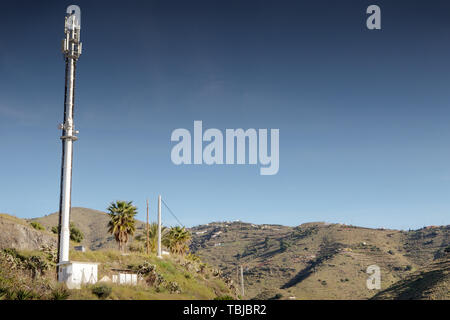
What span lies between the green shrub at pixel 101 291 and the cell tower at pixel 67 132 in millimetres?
8583

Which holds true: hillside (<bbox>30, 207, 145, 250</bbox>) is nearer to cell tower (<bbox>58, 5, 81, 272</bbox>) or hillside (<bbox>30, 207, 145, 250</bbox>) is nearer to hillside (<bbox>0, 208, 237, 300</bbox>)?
hillside (<bbox>0, 208, 237, 300</bbox>)

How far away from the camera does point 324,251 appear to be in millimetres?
141625

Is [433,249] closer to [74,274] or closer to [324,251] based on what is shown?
[324,251]

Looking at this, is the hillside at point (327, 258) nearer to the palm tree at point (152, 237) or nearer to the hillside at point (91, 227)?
the palm tree at point (152, 237)

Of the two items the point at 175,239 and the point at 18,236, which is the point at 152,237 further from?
the point at 18,236

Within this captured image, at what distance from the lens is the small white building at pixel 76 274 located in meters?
36.8

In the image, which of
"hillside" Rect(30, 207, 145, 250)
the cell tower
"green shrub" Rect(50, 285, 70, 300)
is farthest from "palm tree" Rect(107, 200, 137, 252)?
"hillside" Rect(30, 207, 145, 250)

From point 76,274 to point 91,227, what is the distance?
154 metres

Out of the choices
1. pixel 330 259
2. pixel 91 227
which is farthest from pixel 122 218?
pixel 91 227

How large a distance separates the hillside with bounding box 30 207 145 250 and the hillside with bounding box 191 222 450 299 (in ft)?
115

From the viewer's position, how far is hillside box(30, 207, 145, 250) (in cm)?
15585
